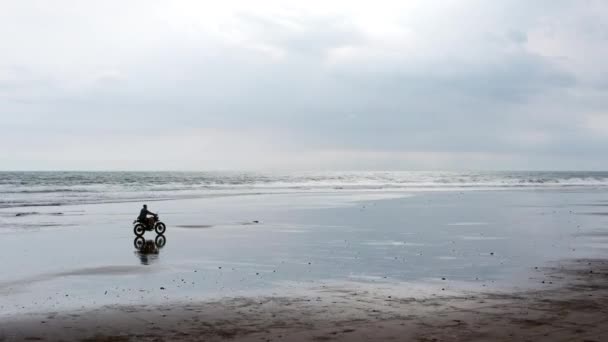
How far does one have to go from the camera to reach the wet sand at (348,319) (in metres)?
10.2

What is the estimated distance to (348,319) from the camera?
445 inches

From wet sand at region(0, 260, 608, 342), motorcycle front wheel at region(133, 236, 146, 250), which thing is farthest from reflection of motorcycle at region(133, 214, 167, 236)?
wet sand at region(0, 260, 608, 342)

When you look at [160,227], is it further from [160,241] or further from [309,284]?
[309,284]

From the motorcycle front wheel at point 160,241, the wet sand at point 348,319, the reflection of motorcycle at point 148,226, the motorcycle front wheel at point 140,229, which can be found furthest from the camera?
the motorcycle front wheel at point 140,229

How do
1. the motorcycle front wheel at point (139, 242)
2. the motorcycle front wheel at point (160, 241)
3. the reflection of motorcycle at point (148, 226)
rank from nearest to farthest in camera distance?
the motorcycle front wheel at point (139, 242) < the motorcycle front wheel at point (160, 241) < the reflection of motorcycle at point (148, 226)

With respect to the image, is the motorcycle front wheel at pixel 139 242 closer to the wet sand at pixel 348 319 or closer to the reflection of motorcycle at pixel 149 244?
the reflection of motorcycle at pixel 149 244

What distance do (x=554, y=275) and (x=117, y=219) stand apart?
27.2 m

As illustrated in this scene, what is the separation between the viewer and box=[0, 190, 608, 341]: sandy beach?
1067 cm

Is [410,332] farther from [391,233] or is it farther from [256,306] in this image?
[391,233]

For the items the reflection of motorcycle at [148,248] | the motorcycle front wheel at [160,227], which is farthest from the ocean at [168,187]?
the reflection of motorcycle at [148,248]

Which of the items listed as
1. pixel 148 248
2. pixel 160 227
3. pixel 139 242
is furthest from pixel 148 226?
pixel 148 248

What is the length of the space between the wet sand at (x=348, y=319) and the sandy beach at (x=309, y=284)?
1.5 inches

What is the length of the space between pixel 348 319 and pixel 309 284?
3764mm

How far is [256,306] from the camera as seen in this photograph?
1251 centimetres
